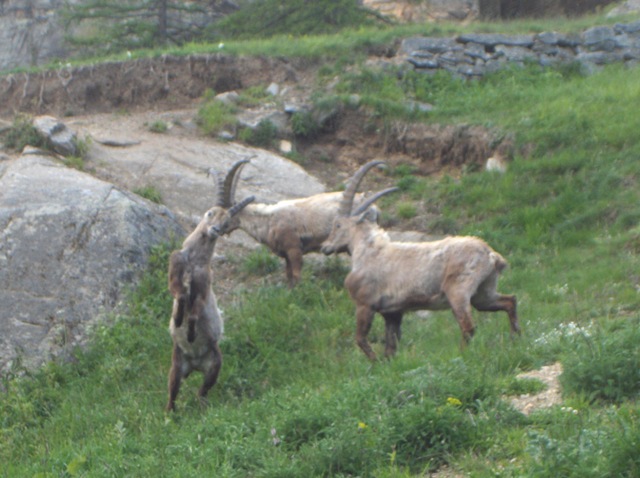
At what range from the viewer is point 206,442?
24.6 ft

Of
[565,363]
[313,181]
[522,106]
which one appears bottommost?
[313,181]

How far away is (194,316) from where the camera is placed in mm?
9219

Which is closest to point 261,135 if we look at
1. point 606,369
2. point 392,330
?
point 392,330

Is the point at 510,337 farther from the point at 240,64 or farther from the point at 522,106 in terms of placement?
the point at 240,64

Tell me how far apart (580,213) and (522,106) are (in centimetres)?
367

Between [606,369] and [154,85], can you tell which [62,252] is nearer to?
[154,85]

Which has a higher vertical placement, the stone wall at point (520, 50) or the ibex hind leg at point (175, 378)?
the stone wall at point (520, 50)

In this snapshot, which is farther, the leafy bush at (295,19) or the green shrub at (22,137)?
the leafy bush at (295,19)

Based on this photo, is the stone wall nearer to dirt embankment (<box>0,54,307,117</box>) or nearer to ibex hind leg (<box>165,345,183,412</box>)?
dirt embankment (<box>0,54,307,117</box>)

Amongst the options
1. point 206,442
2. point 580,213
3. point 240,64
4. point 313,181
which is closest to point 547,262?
point 580,213

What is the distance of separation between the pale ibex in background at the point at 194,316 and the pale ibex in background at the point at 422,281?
1.37 metres

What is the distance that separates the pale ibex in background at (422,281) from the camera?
905 cm

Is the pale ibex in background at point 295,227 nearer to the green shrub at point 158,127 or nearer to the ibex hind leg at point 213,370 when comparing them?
the ibex hind leg at point 213,370

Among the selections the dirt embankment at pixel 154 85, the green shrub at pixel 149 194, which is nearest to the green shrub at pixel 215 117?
the dirt embankment at pixel 154 85
